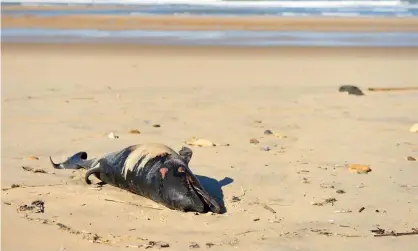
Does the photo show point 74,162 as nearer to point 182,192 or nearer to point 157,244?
point 182,192

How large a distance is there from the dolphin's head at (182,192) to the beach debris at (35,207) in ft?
2.67

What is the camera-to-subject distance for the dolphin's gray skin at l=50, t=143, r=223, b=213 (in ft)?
17.0

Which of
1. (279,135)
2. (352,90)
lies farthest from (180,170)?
(352,90)

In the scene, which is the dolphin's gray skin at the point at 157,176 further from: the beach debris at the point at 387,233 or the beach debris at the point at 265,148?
the beach debris at the point at 265,148

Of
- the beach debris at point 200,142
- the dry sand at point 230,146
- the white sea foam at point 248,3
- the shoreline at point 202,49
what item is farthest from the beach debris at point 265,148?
the white sea foam at point 248,3

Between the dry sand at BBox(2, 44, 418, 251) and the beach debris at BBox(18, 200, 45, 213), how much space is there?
0.20 ft

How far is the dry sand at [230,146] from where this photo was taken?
4.88 meters

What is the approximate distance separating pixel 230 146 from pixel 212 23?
2232 centimetres

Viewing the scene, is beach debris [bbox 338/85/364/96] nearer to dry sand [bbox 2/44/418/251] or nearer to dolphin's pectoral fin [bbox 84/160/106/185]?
dry sand [bbox 2/44/418/251]

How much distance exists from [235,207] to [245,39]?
17.5 m

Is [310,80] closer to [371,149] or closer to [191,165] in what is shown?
[371,149]

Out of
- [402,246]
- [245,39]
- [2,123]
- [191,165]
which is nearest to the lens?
[402,246]

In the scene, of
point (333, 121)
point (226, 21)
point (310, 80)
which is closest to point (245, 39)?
point (226, 21)

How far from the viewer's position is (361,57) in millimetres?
17453
